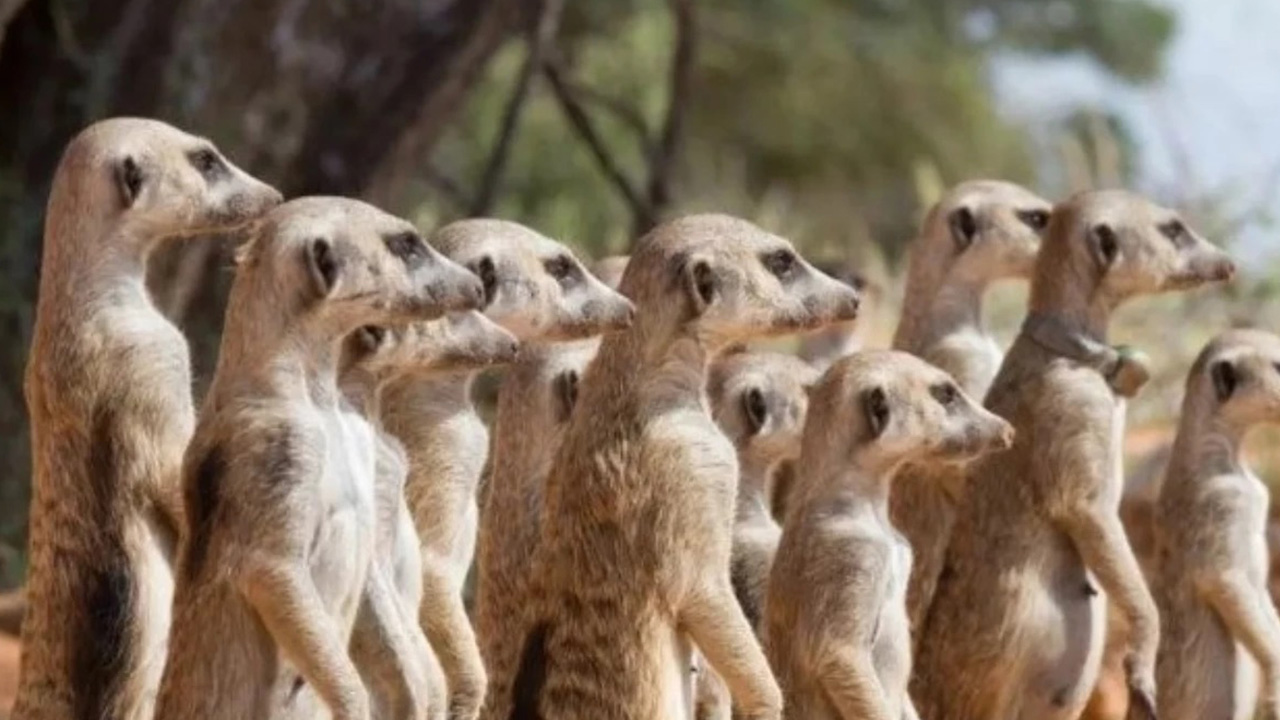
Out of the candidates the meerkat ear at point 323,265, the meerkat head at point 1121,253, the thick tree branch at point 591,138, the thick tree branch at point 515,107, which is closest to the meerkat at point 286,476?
the meerkat ear at point 323,265

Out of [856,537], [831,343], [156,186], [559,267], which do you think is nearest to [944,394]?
[856,537]

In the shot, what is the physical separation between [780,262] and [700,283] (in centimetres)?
27

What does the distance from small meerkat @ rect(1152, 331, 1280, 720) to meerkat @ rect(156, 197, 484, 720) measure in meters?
2.94

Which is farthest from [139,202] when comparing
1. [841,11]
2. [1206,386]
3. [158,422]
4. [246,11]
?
[841,11]

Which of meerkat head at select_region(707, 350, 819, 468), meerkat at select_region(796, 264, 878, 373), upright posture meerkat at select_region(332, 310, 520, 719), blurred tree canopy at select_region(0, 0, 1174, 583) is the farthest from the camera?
blurred tree canopy at select_region(0, 0, 1174, 583)

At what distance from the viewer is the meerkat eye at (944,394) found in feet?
30.7

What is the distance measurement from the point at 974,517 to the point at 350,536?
2807mm

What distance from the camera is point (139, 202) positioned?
8875 mm

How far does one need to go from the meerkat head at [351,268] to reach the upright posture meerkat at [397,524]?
30 cm

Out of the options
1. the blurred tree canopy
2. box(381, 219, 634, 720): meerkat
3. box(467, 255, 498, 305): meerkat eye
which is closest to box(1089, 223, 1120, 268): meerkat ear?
box(381, 219, 634, 720): meerkat

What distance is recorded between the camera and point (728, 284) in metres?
8.94

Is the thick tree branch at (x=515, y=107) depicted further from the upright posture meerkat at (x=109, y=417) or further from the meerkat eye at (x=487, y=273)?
the upright posture meerkat at (x=109, y=417)

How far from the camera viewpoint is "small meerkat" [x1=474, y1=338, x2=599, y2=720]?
31.4ft

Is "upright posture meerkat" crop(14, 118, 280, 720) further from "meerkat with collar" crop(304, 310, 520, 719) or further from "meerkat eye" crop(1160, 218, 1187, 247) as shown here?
"meerkat eye" crop(1160, 218, 1187, 247)
